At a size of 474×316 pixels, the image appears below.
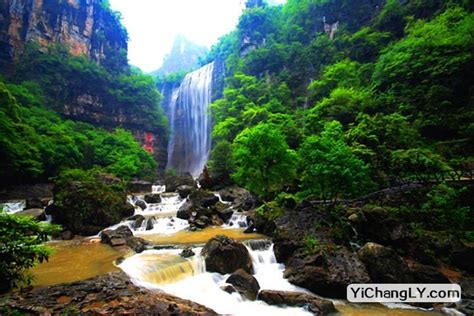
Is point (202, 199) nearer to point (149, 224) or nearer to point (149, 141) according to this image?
point (149, 224)

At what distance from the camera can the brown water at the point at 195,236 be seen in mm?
11805

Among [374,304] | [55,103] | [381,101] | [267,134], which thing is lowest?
[374,304]

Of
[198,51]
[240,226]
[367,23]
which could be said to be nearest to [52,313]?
[240,226]

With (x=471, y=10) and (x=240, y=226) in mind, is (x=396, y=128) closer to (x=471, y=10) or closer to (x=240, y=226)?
(x=240, y=226)

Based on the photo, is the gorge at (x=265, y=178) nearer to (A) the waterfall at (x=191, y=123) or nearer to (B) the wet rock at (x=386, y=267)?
(B) the wet rock at (x=386, y=267)

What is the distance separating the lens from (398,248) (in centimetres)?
936

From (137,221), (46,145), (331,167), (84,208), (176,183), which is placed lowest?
(137,221)

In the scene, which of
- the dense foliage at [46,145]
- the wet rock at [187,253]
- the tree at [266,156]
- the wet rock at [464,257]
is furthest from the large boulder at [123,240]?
the dense foliage at [46,145]

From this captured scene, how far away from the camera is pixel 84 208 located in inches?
556

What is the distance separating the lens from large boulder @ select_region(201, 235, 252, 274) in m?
8.62

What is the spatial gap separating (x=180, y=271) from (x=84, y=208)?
29.3 feet

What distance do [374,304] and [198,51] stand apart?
99928 millimetres

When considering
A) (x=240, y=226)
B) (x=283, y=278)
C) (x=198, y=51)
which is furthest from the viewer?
(x=198, y=51)

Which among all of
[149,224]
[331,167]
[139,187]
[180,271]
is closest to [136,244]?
[180,271]
